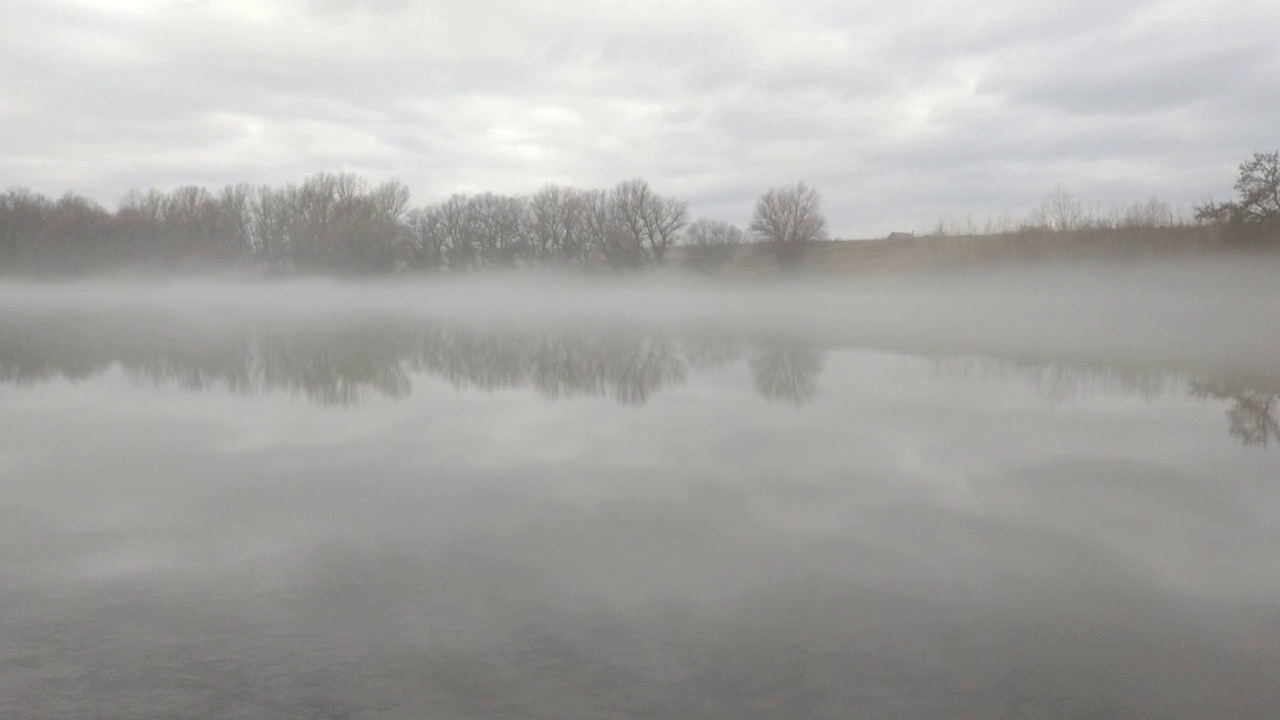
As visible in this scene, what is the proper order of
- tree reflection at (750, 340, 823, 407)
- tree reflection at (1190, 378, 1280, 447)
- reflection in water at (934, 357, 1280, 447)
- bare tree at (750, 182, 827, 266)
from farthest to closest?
bare tree at (750, 182, 827, 266) → tree reflection at (750, 340, 823, 407) → reflection in water at (934, 357, 1280, 447) → tree reflection at (1190, 378, 1280, 447)

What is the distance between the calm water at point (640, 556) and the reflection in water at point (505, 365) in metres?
0.68

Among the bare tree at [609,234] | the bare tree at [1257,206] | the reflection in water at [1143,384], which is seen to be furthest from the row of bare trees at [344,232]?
the reflection in water at [1143,384]

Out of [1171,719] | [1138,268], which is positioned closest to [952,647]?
[1171,719]

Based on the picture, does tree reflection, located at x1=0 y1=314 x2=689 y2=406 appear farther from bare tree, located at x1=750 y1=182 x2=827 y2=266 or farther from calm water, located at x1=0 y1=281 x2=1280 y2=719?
bare tree, located at x1=750 y1=182 x2=827 y2=266

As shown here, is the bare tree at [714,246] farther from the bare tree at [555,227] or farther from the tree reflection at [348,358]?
the tree reflection at [348,358]

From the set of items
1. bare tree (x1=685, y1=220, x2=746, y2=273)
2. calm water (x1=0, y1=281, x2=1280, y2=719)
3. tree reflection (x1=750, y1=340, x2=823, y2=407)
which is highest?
bare tree (x1=685, y1=220, x2=746, y2=273)

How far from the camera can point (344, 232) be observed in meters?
64.6

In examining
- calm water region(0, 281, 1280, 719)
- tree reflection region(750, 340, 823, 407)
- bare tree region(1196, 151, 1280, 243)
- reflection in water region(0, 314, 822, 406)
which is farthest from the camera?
bare tree region(1196, 151, 1280, 243)

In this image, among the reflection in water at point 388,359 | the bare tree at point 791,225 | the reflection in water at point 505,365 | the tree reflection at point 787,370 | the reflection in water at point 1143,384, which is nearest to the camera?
the reflection in water at point 1143,384

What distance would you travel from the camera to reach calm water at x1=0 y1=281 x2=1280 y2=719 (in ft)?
13.6

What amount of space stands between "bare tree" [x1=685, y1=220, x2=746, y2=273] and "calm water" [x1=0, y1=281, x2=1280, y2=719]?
4759 centimetres

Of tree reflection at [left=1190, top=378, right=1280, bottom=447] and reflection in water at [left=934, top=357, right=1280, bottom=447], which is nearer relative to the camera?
tree reflection at [left=1190, top=378, right=1280, bottom=447]

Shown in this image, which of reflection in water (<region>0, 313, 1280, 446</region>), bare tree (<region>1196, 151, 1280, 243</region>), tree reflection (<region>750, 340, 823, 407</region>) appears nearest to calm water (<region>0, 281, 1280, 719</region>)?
tree reflection (<region>750, 340, 823, 407</region>)

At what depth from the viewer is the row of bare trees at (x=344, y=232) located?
64250 mm
